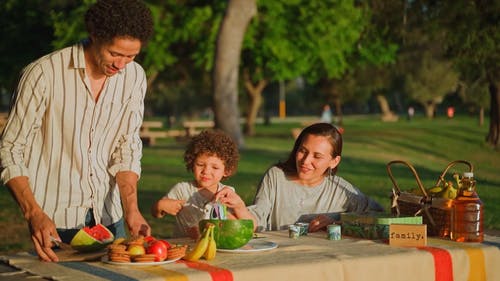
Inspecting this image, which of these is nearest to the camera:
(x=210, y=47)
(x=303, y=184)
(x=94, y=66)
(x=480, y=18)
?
(x=94, y=66)

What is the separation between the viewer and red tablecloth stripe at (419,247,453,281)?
4.59m

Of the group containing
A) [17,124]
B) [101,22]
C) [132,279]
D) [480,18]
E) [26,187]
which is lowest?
[132,279]

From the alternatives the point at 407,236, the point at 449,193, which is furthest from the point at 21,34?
the point at 407,236

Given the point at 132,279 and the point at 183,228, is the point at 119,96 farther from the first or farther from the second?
the point at 132,279

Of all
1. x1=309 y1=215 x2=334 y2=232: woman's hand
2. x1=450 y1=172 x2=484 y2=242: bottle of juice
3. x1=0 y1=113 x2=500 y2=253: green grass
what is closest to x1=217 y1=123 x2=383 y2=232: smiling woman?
x1=309 y1=215 x2=334 y2=232: woman's hand

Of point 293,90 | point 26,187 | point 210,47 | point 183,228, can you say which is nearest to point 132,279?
point 26,187

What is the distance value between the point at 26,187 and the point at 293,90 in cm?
10632

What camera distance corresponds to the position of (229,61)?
29000 mm

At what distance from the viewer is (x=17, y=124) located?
4461mm

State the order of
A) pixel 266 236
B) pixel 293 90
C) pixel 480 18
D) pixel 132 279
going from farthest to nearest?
pixel 293 90
pixel 480 18
pixel 266 236
pixel 132 279

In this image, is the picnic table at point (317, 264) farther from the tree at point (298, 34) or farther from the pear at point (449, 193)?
the tree at point (298, 34)

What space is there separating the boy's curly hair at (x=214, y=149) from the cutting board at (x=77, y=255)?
4.26 feet

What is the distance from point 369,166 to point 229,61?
6.45 meters

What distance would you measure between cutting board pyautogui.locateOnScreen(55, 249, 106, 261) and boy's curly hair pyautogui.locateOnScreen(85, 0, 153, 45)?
93 centimetres
